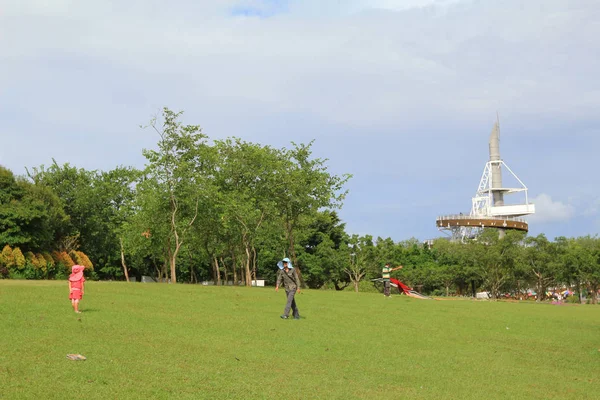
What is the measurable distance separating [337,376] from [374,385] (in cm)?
90

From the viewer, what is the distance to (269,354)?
14.9m

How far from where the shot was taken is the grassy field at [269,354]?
37.1 ft

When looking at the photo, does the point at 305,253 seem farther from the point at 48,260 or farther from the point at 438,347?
the point at 438,347

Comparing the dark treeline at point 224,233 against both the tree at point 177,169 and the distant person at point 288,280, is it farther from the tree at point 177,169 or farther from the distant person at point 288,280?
the distant person at point 288,280

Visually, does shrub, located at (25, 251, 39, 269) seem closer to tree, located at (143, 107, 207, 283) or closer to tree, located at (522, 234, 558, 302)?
tree, located at (143, 107, 207, 283)

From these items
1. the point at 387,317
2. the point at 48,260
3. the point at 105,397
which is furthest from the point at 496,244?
the point at 105,397

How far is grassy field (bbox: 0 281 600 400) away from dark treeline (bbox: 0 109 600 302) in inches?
1046

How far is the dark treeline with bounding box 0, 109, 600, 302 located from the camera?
5138cm

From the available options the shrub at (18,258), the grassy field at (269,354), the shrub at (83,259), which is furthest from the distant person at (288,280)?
the shrub at (83,259)

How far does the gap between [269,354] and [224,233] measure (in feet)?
134

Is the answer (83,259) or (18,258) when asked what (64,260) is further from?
(18,258)

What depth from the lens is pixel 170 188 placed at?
164ft

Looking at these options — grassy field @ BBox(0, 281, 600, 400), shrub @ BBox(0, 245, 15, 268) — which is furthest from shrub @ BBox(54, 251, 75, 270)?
grassy field @ BBox(0, 281, 600, 400)

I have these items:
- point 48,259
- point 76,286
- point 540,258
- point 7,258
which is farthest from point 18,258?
point 540,258
